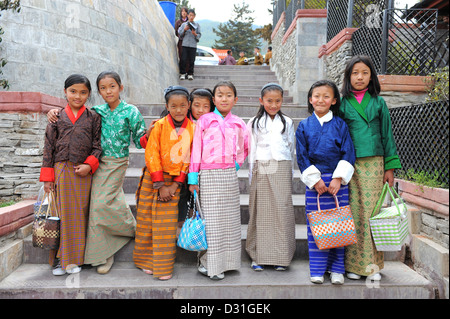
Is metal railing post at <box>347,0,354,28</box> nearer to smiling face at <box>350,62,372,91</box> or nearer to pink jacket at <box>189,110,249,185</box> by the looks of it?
smiling face at <box>350,62,372,91</box>

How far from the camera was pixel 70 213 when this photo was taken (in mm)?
2729

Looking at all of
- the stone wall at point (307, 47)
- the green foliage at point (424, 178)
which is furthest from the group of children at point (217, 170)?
the stone wall at point (307, 47)

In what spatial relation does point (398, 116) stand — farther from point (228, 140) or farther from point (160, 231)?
point (160, 231)

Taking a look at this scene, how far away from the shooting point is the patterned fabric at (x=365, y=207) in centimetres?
260

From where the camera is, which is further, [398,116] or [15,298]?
[398,116]

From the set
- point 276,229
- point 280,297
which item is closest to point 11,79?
point 276,229

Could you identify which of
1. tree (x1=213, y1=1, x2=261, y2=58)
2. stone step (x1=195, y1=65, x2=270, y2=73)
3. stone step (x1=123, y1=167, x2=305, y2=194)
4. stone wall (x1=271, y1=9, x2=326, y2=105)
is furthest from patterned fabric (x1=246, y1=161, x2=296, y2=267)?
tree (x1=213, y1=1, x2=261, y2=58)

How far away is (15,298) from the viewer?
2.48m

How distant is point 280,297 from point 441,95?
2.66 meters

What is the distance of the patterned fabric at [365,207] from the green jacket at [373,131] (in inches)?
2.8

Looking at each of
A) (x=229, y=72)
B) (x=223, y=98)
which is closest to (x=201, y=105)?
(x=223, y=98)

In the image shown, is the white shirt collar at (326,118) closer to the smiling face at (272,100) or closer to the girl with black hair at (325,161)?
the girl with black hair at (325,161)

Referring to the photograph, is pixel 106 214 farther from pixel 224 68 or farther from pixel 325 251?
pixel 224 68

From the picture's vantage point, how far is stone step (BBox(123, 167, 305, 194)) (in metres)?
3.80
